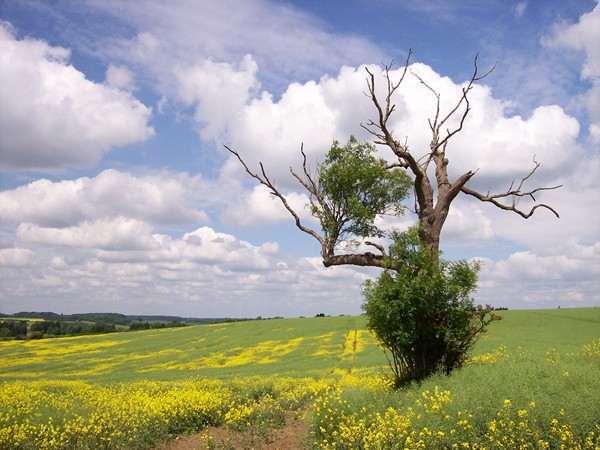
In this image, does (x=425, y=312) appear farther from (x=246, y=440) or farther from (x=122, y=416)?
(x=122, y=416)

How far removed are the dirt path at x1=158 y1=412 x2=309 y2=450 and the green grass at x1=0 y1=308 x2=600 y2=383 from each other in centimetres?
1773

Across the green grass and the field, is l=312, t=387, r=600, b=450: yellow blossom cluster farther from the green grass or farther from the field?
the green grass

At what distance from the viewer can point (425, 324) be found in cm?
1589

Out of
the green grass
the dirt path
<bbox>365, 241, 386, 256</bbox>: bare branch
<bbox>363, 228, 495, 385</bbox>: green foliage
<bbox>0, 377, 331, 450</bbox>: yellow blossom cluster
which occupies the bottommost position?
the green grass

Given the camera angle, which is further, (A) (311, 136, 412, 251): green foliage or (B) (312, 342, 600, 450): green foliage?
(A) (311, 136, 412, 251): green foliage

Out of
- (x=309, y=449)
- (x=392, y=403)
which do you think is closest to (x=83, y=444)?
(x=309, y=449)

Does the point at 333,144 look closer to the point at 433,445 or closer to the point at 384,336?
the point at 384,336

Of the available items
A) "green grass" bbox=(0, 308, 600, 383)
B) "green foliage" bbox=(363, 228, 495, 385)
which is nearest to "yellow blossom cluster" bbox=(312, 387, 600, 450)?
"green foliage" bbox=(363, 228, 495, 385)

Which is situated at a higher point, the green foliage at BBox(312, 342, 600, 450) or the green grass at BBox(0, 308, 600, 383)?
the green foliage at BBox(312, 342, 600, 450)

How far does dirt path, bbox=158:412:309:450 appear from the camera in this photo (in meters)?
12.9

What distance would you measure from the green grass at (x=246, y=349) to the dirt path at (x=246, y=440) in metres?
17.7

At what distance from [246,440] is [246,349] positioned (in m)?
41.0

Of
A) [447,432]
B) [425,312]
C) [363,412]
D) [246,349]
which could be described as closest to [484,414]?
[447,432]

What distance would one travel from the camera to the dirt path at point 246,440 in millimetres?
12906
